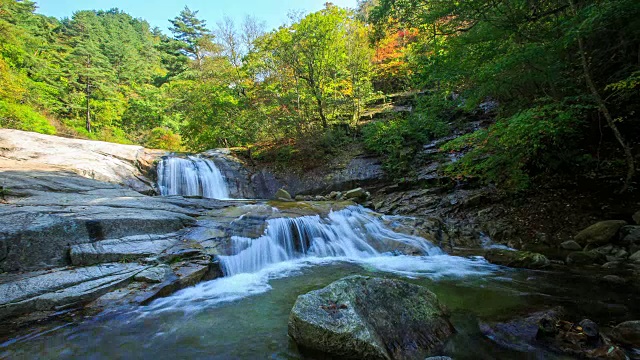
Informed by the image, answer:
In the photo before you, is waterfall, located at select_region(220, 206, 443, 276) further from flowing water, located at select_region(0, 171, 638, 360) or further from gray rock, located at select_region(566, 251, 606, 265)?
gray rock, located at select_region(566, 251, 606, 265)

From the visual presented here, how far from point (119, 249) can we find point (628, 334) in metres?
7.06

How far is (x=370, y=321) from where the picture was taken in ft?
9.87

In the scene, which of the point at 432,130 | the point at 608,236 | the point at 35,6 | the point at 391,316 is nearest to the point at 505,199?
the point at 608,236

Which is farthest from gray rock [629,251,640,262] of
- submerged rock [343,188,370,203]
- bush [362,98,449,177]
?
bush [362,98,449,177]

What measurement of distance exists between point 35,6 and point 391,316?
45381mm

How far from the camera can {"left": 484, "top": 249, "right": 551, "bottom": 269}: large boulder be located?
223 inches

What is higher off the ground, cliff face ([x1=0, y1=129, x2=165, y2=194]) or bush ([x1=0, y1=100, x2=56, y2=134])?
bush ([x1=0, y1=100, x2=56, y2=134])

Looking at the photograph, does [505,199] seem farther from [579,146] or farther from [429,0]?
[429,0]

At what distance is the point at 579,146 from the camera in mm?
8055

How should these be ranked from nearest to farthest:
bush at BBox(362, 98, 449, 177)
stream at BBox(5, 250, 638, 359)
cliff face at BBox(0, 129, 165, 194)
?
stream at BBox(5, 250, 638, 359), cliff face at BBox(0, 129, 165, 194), bush at BBox(362, 98, 449, 177)

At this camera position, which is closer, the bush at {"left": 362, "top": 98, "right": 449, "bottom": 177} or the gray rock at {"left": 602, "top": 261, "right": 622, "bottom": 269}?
the gray rock at {"left": 602, "top": 261, "right": 622, "bottom": 269}

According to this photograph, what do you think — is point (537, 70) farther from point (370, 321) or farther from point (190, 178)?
point (190, 178)

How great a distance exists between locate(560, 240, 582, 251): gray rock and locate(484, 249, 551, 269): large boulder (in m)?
1.15

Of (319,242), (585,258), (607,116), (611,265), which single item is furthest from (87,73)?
(611,265)
